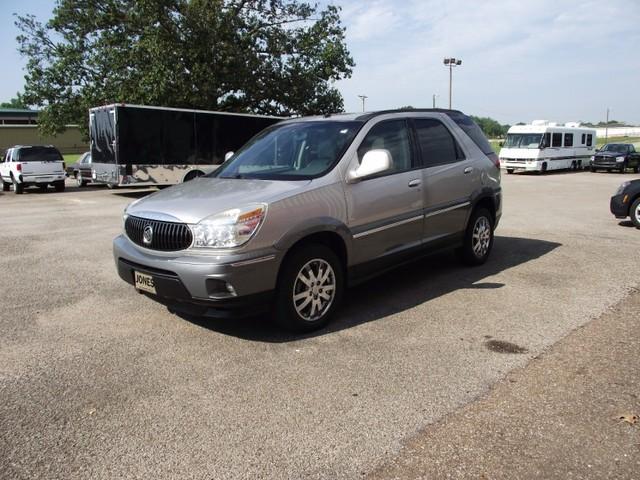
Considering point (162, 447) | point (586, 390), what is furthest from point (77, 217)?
point (586, 390)

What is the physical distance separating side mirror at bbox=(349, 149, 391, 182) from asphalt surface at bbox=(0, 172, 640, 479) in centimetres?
130

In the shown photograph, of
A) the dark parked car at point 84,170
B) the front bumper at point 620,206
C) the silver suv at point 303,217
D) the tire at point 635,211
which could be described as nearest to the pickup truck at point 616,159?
the front bumper at point 620,206

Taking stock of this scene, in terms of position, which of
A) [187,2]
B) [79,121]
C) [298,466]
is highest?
[187,2]

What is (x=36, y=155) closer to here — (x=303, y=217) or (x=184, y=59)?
(x=184, y=59)

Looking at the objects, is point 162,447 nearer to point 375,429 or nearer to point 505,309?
point 375,429

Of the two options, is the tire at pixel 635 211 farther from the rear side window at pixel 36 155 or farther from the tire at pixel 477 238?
A: the rear side window at pixel 36 155

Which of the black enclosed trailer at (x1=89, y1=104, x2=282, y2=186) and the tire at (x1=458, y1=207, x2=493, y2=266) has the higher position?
→ the black enclosed trailer at (x1=89, y1=104, x2=282, y2=186)

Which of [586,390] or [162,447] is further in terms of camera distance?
[586,390]

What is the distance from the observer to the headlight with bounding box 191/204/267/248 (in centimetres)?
400

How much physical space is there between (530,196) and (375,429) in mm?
14655

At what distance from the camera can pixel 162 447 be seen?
2.91m

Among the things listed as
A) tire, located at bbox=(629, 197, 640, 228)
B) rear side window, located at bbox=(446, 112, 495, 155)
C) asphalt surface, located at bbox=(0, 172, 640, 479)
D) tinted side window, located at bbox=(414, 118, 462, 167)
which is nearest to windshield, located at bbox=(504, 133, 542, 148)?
tire, located at bbox=(629, 197, 640, 228)

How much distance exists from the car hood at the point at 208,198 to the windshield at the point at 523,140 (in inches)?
1013

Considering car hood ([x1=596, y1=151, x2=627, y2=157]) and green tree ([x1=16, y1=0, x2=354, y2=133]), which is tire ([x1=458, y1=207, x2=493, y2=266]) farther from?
car hood ([x1=596, y1=151, x2=627, y2=157])
